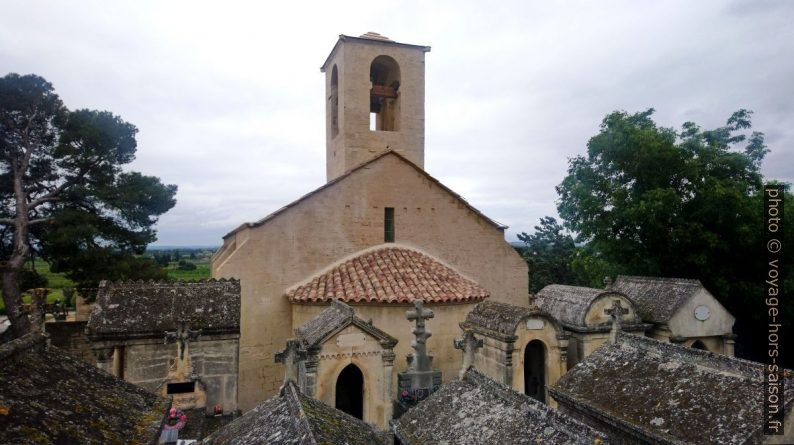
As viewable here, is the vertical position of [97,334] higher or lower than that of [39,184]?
lower

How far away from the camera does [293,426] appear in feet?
16.7

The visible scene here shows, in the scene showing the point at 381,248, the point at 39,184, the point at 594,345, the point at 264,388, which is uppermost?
the point at 39,184

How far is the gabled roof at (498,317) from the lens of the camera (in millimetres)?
12586

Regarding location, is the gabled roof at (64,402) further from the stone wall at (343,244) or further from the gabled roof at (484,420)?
the stone wall at (343,244)

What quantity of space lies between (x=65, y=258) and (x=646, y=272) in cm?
2764

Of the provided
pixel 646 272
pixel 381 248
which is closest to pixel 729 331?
pixel 646 272

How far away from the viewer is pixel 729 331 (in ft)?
56.3

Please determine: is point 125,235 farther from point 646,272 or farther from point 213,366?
point 646,272

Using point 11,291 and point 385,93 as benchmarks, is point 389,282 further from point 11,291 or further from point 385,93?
point 11,291

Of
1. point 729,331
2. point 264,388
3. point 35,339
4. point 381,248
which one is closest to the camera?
point 35,339

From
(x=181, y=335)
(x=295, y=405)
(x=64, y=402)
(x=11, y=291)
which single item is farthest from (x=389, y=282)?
(x=11, y=291)

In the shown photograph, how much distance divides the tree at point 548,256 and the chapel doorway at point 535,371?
21.0 metres

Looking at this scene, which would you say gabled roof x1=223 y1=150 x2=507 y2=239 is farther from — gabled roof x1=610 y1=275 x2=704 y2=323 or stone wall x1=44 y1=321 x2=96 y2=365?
stone wall x1=44 y1=321 x2=96 y2=365

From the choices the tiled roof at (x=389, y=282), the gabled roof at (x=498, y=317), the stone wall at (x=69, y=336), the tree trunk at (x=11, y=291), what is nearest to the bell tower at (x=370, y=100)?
the tiled roof at (x=389, y=282)
